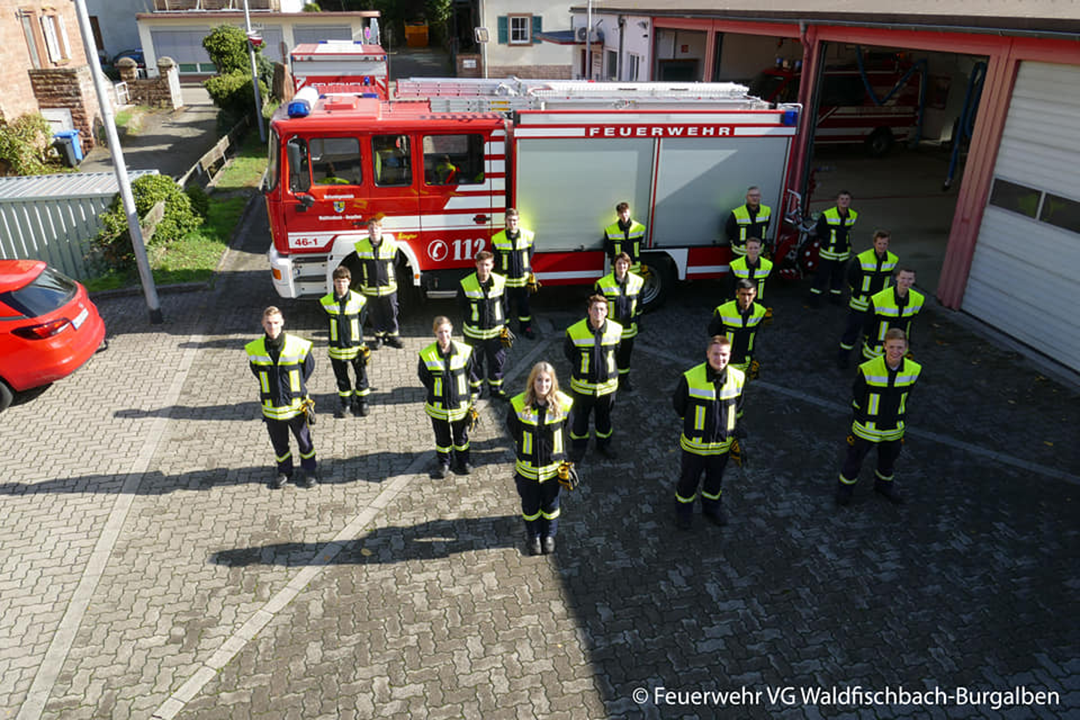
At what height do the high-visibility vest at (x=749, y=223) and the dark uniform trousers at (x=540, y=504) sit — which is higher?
the high-visibility vest at (x=749, y=223)

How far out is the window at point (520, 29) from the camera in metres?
35.8

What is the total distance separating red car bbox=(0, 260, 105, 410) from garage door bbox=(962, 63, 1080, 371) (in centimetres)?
1248

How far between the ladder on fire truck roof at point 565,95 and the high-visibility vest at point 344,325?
3733 mm

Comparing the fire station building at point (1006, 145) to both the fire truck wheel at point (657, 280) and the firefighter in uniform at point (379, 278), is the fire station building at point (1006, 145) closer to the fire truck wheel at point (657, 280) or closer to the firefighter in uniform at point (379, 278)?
the fire truck wheel at point (657, 280)

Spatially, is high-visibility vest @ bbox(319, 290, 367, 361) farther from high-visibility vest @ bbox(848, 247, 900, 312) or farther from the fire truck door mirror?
high-visibility vest @ bbox(848, 247, 900, 312)

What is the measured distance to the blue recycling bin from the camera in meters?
20.8

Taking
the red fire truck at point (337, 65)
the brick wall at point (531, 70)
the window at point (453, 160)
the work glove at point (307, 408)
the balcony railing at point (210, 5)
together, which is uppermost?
the balcony railing at point (210, 5)

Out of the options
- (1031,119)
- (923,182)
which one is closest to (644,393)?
(1031,119)

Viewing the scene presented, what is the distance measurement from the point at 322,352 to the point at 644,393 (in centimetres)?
452

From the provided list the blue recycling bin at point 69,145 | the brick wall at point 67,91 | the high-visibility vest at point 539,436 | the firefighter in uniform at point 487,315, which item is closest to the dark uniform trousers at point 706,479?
the high-visibility vest at point 539,436

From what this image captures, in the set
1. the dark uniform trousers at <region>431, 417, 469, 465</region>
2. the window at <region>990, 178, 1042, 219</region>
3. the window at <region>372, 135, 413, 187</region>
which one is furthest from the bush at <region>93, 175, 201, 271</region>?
the window at <region>990, 178, 1042, 219</region>

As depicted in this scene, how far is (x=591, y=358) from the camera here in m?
7.32

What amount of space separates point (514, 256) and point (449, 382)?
333 centimetres

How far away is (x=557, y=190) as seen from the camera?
1072 cm
